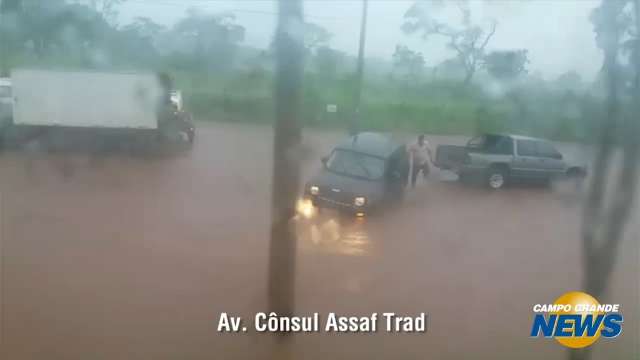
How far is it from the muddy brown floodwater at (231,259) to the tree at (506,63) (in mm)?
340

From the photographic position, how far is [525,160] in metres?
1.72

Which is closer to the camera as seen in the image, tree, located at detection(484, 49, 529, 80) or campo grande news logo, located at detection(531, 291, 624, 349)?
tree, located at detection(484, 49, 529, 80)

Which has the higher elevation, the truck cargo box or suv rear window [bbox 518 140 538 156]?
the truck cargo box

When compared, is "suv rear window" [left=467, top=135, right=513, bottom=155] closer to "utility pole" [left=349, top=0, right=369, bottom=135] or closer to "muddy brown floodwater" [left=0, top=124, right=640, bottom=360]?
"muddy brown floodwater" [left=0, top=124, right=640, bottom=360]

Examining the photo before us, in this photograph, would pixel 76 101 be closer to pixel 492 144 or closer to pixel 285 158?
pixel 285 158

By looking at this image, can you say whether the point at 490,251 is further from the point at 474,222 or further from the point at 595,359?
the point at 595,359

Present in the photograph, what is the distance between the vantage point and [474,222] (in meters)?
1.80

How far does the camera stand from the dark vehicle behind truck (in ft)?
5.56

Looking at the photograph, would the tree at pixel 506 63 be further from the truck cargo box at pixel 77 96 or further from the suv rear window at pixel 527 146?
the truck cargo box at pixel 77 96

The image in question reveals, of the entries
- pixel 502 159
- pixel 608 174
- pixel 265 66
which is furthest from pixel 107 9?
pixel 608 174

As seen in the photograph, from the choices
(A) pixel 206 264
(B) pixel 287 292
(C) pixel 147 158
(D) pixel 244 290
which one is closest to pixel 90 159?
(C) pixel 147 158

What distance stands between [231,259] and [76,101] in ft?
2.60

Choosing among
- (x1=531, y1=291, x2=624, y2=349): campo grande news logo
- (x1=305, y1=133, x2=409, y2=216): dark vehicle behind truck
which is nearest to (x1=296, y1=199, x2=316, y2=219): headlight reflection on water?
(x1=305, y1=133, x2=409, y2=216): dark vehicle behind truck

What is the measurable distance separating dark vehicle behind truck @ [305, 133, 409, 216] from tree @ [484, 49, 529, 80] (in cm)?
43
